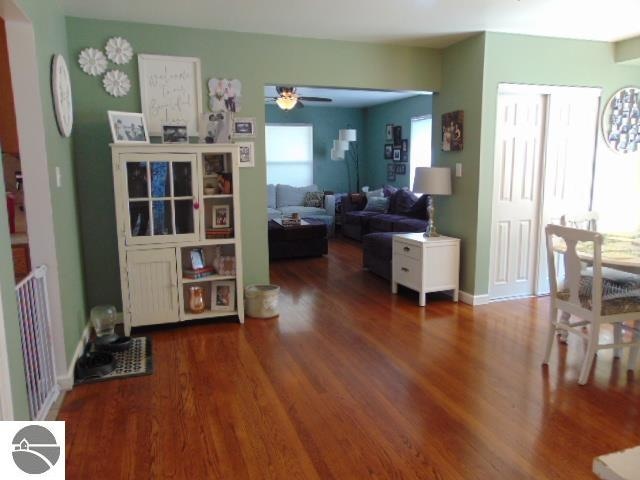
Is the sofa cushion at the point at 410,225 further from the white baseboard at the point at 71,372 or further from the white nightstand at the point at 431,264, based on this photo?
the white baseboard at the point at 71,372

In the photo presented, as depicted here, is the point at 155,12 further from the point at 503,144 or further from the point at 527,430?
the point at 527,430

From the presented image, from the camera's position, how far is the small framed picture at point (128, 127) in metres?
3.34

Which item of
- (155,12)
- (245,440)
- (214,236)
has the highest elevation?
(155,12)

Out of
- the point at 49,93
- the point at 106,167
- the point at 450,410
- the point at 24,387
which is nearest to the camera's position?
the point at 24,387

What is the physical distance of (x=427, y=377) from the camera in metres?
2.80

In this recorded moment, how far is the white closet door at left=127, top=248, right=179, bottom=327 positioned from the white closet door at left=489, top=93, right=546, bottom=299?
2762 millimetres

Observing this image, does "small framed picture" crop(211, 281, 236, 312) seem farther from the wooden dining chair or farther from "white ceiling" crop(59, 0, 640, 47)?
the wooden dining chair

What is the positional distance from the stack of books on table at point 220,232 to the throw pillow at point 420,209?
333 centimetres

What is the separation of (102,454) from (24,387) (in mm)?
445

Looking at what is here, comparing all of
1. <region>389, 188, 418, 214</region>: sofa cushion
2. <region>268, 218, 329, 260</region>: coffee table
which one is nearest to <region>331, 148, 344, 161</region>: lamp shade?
<region>389, 188, 418, 214</region>: sofa cushion

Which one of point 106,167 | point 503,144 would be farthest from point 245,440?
point 503,144

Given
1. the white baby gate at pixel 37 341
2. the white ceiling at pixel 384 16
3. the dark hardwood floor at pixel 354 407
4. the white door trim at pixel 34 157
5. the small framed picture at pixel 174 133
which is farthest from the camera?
the small framed picture at pixel 174 133

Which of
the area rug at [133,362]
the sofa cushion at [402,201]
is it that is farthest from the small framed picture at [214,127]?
the sofa cushion at [402,201]

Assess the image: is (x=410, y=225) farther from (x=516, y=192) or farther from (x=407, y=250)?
(x=516, y=192)
